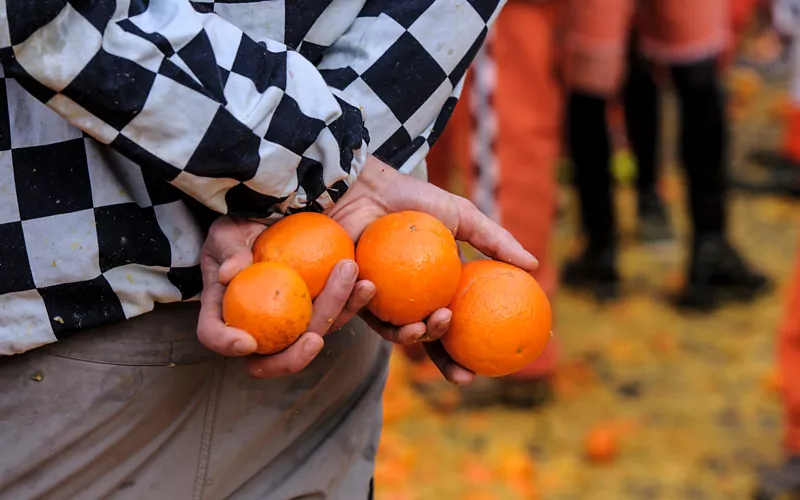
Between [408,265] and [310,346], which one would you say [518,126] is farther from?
[310,346]

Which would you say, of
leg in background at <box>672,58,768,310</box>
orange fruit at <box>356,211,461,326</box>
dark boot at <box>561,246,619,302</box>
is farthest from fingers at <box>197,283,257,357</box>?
dark boot at <box>561,246,619,302</box>

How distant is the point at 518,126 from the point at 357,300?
7.52 feet

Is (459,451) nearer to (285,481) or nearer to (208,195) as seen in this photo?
(285,481)

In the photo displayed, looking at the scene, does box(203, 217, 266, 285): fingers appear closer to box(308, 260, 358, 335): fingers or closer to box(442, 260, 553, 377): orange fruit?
box(308, 260, 358, 335): fingers

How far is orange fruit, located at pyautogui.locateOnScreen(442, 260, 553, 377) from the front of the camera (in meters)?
1.40

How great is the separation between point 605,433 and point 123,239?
2598 mm

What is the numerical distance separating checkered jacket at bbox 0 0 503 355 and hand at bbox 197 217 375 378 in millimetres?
39

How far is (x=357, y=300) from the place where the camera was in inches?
51.0

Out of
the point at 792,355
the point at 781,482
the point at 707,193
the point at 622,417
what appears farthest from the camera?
the point at 707,193

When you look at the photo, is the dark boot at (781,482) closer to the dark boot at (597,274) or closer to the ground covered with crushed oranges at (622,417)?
the ground covered with crushed oranges at (622,417)

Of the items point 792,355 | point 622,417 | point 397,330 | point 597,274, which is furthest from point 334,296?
point 597,274

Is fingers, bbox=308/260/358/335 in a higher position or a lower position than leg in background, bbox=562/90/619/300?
higher

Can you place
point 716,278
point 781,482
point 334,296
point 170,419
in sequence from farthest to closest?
point 716,278 → point 781,482 → point 170,419 → point 334,296

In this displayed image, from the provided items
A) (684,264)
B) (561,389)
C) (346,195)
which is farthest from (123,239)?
(684,264)
